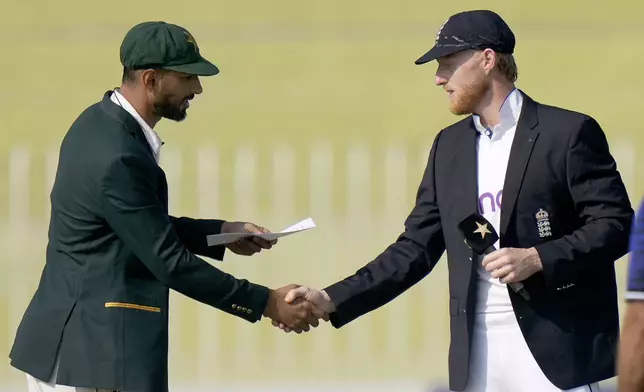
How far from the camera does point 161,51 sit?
463 cm

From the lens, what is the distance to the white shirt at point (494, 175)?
452 cm

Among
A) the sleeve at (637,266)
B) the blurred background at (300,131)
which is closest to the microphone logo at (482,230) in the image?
the sleeve at (637,266)

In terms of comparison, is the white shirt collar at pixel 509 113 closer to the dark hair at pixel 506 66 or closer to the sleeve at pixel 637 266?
the dark hair at pixel 506 66

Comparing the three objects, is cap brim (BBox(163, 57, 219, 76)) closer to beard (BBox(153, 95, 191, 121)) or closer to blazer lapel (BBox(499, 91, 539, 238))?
beard (BBox(153, 95, 191, 121))

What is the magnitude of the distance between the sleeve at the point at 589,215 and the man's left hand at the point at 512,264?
30mm

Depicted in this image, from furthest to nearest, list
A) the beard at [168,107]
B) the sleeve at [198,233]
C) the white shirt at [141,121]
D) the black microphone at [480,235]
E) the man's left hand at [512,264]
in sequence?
the sleeve at [198,233] < the beard at [168,107] < the white shirt at [141,121] < the black microphone at [480,235] < the man's left hand at [512,264]

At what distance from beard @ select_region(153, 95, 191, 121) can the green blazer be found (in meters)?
0.16

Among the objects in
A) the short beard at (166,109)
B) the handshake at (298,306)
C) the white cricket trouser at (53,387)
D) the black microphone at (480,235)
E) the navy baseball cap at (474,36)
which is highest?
the navy baseball cap at (474,36)

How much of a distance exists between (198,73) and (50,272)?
755 mm

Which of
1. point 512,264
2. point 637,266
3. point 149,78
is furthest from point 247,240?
point 637,266

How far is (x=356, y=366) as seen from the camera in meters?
9.02

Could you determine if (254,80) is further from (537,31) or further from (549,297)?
(549,297)

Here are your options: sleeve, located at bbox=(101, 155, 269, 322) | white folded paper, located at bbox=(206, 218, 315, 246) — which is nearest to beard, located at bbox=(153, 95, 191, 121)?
sleeve, located at bbox=(101, 155, 269, 322)

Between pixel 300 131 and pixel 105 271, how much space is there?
317 inches
